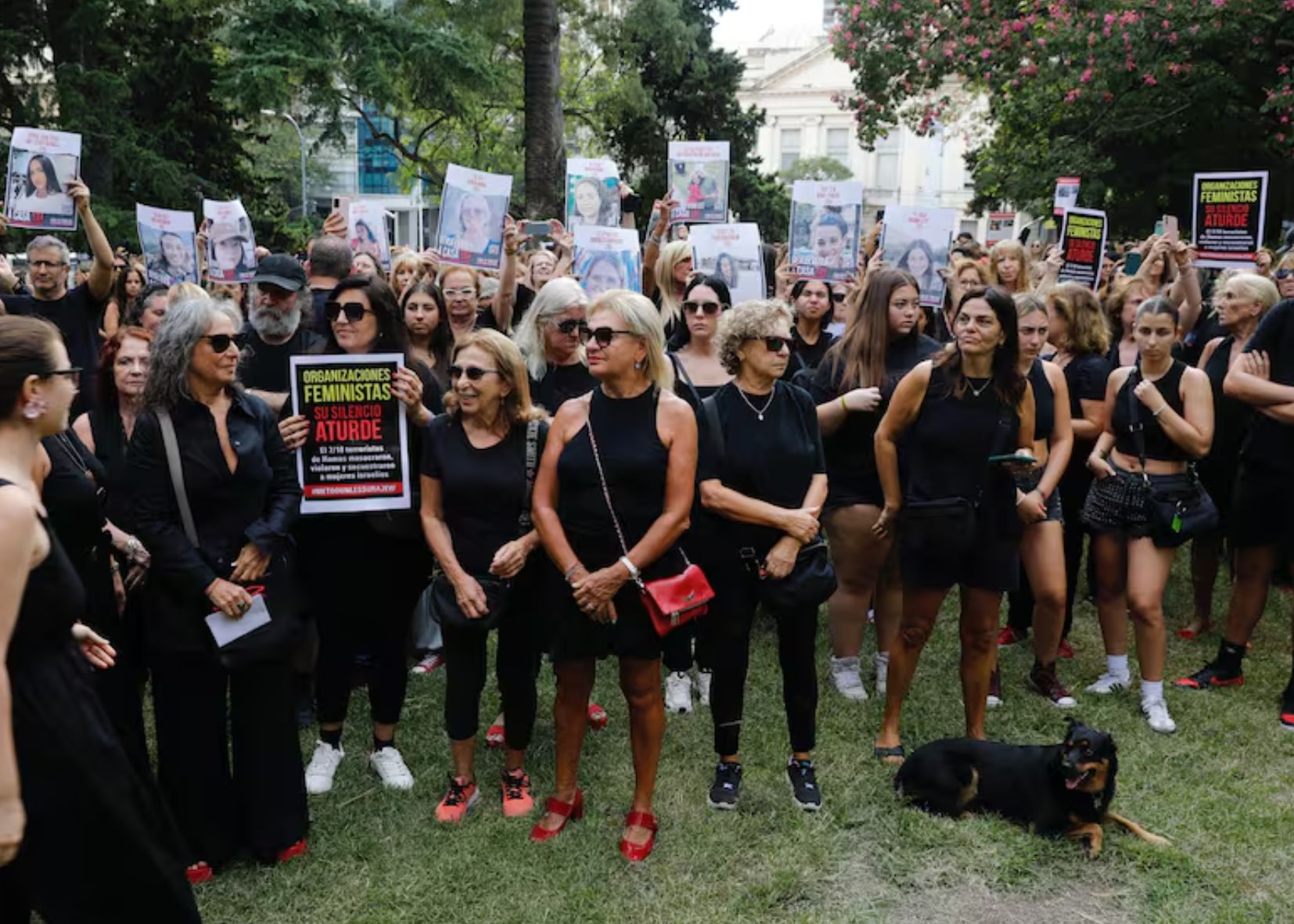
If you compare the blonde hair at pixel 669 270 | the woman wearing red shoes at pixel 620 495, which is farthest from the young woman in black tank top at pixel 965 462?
the blonde hair at pixel 669 270

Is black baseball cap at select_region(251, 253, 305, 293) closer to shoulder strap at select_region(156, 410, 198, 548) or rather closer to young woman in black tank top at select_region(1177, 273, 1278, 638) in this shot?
shoulder strap at select_region(156, 410, 198, 548)

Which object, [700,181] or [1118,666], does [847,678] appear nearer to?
[1118,666]

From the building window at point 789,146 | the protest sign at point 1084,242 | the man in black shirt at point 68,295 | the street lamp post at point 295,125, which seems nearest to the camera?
the man in black shirt at point 68,295

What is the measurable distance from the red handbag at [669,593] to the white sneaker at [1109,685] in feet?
9.81

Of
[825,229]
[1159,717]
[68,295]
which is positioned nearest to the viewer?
[1159,717]

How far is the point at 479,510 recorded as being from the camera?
4527mm

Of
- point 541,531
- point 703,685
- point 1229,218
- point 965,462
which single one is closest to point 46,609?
point 541,531

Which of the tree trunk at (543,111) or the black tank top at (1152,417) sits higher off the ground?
the tree trunk at (543,111)

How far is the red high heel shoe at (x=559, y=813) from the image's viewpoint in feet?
14.8

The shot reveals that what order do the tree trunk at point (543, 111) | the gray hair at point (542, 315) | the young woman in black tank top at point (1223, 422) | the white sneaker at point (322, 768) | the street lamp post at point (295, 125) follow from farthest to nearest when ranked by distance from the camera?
1. the street lamp post at point (295, 125)
2. the tree trunk at point (543, 111)
3. the young woman in black tank top at point (1223, 422)
4. the gray hair at point (542, 315)
5. the white sneaker at point (322, 768)

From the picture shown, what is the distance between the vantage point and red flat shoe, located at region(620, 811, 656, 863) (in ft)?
14.3

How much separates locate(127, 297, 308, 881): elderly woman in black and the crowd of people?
0.01 meters

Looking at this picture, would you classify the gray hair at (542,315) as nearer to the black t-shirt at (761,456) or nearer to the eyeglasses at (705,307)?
the eyeglasses at (705,307)

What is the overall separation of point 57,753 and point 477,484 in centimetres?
202
